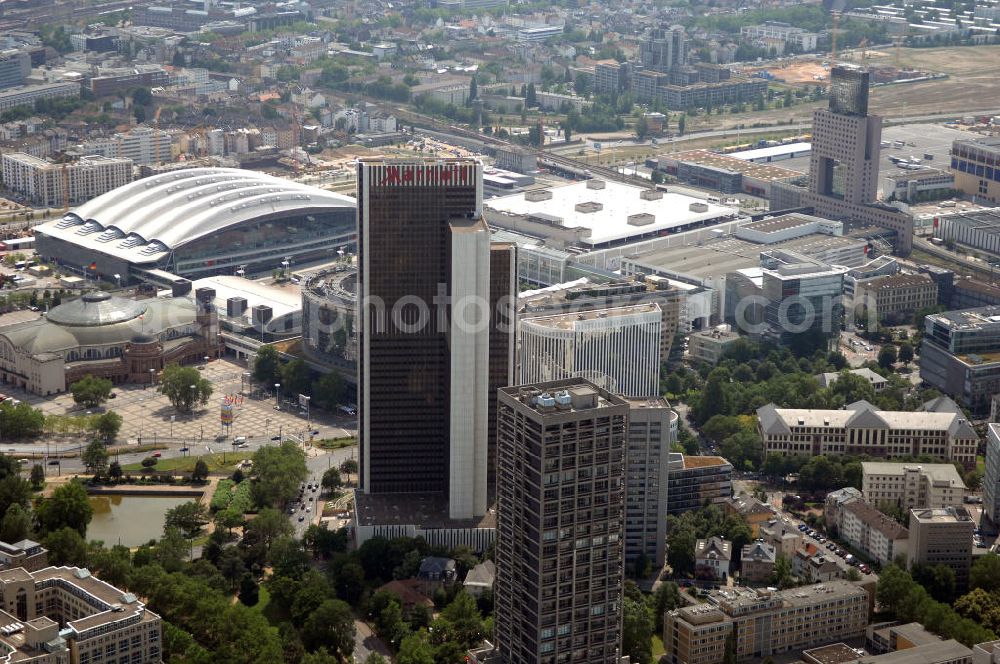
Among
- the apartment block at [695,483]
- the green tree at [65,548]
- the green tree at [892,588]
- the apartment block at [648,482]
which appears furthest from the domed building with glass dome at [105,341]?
the green tree at [892,588]

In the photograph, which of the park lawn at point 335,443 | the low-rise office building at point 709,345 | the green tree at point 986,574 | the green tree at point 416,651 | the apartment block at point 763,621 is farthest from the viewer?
the low-rise office building at point 709,345

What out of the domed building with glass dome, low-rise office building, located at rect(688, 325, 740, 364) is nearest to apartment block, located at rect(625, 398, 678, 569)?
low-rise office building, located at rect(688, 325, 740, 364)

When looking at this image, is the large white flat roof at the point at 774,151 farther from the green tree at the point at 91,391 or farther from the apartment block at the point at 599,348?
the green tree at the point at 91,391

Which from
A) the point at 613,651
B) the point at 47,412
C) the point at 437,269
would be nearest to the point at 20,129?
the point at 47,412

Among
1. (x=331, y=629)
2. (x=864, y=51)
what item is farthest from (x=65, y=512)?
(x=864, y=51)

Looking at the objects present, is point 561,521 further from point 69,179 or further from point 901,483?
point 69,179

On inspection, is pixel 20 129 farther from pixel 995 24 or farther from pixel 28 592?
→ pixel 995 24
